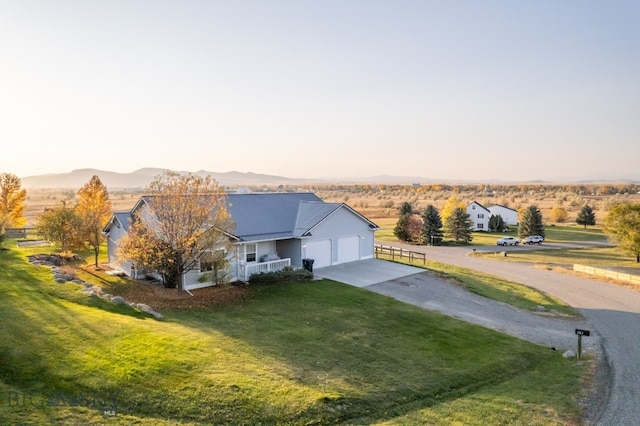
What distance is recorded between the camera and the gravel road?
12.4m

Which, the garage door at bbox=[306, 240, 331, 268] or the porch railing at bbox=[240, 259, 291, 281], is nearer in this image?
the porch railing at bbox=[240, 259, 291, 281]

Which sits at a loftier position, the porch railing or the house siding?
the house siding

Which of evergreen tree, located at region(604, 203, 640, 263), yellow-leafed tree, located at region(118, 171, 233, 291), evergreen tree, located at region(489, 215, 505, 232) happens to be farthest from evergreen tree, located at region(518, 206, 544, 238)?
yellow-leafed tree, located at region(118, 171, 233, 291)

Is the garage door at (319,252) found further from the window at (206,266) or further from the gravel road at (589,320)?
the window at (206,266)

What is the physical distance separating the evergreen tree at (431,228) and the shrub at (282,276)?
33.3 m

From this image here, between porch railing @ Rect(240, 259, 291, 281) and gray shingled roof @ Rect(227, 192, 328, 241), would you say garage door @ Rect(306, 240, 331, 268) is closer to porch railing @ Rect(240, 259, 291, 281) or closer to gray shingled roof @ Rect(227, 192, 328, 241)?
gray shingled roof @ Rect(227, 192, 328, 241)

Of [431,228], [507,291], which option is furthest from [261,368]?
[431,228]

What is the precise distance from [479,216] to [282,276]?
176ft

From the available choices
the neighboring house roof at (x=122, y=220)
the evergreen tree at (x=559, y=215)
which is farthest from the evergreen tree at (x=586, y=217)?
the neighboring house roof at (x=122, y=220)

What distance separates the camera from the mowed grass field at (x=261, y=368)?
31.8 feet

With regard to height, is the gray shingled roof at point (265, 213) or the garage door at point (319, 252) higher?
the gray shingled roof at point (265, 213)

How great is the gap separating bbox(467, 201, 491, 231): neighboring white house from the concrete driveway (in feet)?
140

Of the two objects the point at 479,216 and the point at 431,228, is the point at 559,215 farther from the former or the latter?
the point at 431,228

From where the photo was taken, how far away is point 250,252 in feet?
83.3
